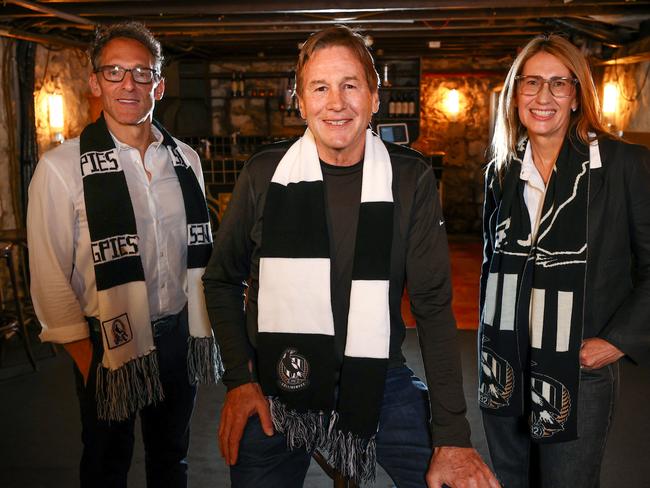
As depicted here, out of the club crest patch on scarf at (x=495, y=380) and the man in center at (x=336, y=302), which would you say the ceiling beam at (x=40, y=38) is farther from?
the club crest patch on scarf at (x=495, y=380)

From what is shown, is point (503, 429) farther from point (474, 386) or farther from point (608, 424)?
point (474, 386)

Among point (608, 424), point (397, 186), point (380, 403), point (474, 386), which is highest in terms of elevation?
point (397, 186)

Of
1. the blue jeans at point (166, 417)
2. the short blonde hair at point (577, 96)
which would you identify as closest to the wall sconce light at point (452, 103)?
the short blonde hair at point (577, 96)

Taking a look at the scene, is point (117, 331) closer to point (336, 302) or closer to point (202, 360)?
point (202, 360)

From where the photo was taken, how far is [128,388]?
2004 millimetres

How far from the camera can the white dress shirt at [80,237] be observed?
75.2 inches

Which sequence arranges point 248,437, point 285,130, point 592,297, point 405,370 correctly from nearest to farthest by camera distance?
point 248,437 < point 405,370 < point 592,297 < point 285,130

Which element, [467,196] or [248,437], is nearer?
[248,437]

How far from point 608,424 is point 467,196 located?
29.9ft

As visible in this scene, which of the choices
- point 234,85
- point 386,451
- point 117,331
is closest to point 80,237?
point 117,331

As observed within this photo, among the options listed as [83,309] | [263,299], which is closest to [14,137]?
[83,309]

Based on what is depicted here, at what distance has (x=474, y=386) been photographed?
4012 millimetres

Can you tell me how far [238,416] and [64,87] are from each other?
626 centimetres

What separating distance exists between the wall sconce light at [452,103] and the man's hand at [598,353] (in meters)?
8.98
